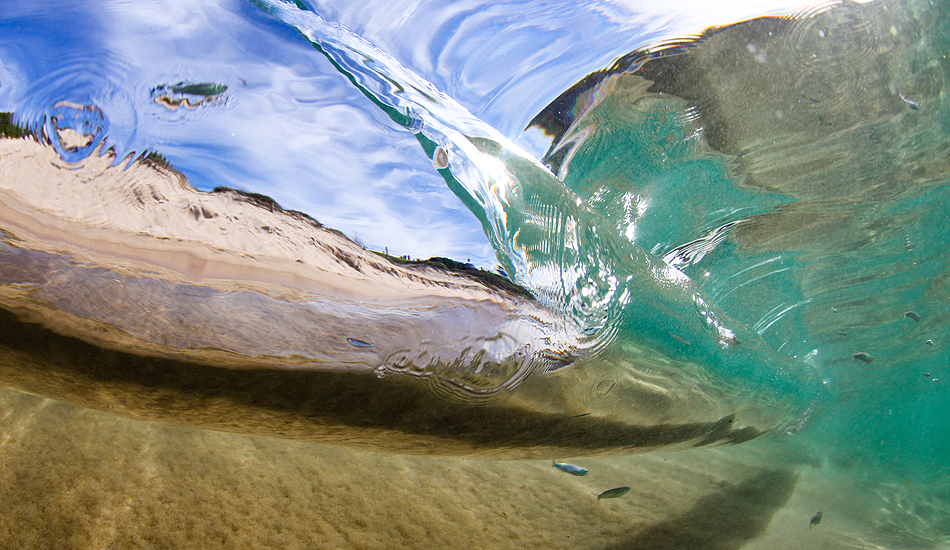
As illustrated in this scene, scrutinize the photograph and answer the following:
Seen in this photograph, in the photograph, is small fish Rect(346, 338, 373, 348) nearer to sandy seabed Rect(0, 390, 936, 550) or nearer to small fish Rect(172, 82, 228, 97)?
small fish Rect(172, 82, 228, 97)

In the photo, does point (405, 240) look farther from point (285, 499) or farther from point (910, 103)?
point (910, 103)

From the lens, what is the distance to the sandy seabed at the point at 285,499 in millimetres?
2359

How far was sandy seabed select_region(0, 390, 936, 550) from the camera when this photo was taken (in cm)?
236

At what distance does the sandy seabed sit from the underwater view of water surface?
3cm

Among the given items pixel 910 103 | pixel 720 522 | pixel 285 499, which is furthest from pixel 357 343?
pixel 910 103

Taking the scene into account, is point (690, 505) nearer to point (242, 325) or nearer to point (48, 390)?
point (242, 325)

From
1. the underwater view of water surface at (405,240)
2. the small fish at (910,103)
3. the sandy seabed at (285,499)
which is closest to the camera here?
the underwater view of water surface at (405,240)

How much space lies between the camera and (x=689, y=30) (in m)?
3.46

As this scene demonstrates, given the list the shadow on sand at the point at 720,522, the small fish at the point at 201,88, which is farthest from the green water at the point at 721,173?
the shadow on sand at the point at 720,522

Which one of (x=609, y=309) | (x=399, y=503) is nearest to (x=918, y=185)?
(x=609, y=309)

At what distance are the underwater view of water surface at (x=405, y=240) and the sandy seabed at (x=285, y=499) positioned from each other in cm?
3

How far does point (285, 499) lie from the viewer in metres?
2.94

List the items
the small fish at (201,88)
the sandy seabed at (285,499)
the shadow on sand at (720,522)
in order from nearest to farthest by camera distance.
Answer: the small fish at (201,88) → the sandy seabed at (285,499) → the shadow on sand at (720,522)

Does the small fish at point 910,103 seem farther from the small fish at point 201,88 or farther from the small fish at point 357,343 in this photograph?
the small fish at point 201,88
